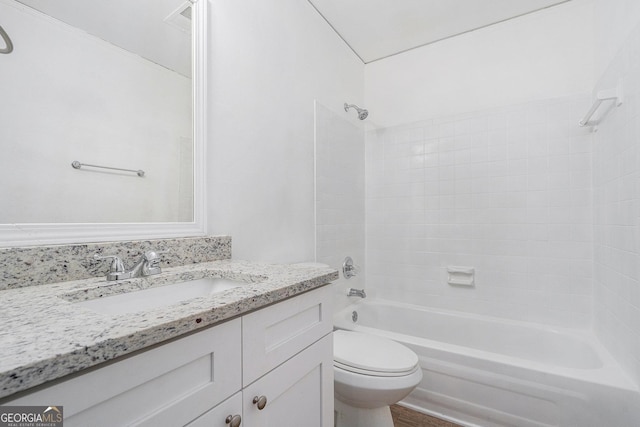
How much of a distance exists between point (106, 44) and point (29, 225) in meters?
0.62

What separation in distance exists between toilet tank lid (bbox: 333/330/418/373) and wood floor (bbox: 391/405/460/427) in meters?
0.50

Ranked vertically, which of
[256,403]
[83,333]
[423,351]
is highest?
[83,333]

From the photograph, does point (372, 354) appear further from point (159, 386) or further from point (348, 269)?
point (159, 386)

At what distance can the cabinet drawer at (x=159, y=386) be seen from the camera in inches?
16.0

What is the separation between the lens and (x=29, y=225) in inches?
30.5

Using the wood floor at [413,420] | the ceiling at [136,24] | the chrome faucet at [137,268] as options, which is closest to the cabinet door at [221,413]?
the chrome faucet at [137,268]

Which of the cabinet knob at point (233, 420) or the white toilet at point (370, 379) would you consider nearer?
the cabinet knob at point (233, 420)

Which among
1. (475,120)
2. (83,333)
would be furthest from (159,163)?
(475,120)

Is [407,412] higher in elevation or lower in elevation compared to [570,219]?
lower

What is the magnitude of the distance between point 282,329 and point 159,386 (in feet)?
1.04

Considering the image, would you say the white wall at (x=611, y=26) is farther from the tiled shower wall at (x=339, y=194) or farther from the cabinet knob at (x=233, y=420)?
the cabinet knob at (x=233, y=420)

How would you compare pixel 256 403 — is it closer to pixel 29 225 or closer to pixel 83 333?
pixel 83 333

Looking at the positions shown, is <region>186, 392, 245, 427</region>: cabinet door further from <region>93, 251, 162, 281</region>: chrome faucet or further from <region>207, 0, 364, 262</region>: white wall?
<region>207, 0, 364, 262</region>: white wall

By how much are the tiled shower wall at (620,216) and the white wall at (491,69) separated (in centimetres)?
30
